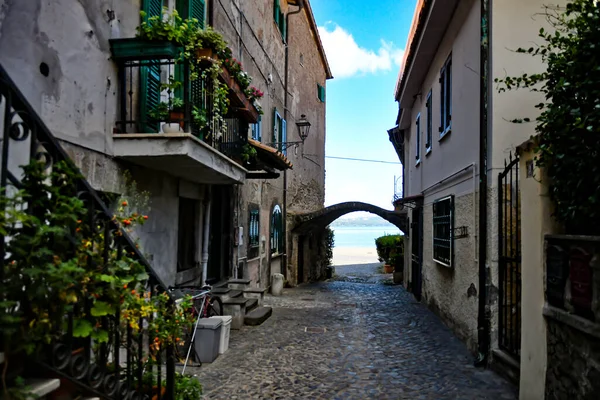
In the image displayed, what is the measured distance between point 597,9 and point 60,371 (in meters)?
4.89

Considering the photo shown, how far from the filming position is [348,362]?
6.29 meters

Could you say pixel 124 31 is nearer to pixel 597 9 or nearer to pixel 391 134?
pixel 597 9

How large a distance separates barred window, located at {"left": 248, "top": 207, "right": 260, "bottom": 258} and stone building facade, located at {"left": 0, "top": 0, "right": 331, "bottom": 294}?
276 mm

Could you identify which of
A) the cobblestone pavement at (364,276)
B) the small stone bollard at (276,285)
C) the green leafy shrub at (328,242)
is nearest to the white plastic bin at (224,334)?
the small stone bollard at (276,285)

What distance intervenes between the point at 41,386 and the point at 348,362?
15.8ft

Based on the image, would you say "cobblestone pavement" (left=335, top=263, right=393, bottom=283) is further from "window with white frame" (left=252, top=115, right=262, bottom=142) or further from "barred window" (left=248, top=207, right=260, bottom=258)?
"window with white frame" (left=252, top=115, right=262, bottom=142)

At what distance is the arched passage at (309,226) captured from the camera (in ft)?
54.0

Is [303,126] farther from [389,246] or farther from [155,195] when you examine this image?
[389,246]

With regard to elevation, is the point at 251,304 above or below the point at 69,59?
below

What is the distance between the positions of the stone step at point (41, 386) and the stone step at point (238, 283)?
752 cm

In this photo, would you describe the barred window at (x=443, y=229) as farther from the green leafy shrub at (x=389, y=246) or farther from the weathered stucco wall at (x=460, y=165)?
the green leafy shrub at (x=389, y=246)

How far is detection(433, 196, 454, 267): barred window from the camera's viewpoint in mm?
8068

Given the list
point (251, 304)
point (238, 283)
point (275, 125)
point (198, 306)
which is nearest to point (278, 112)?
point (275, 125)

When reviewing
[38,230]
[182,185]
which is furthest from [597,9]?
[182,185]
